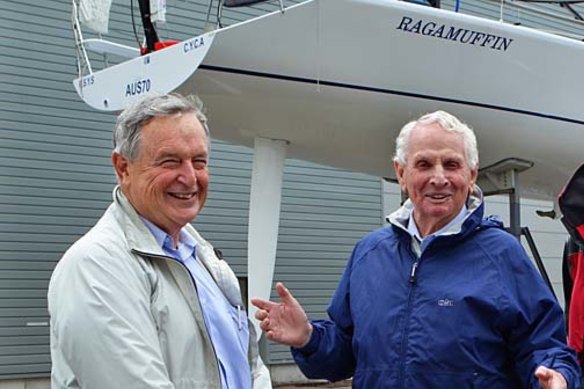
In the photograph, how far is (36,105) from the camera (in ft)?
29.3

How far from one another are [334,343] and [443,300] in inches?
A: 20.9

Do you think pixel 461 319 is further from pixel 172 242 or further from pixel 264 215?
pixel 264 215

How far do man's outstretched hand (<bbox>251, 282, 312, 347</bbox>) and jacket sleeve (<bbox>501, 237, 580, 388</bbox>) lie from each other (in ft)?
2.43

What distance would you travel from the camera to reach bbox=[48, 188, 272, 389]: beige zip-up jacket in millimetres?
2092

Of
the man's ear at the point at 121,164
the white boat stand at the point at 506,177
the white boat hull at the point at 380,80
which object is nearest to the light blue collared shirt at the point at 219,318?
the man's ear at the point at 121,164

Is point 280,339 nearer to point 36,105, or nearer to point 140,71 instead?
point 140,71

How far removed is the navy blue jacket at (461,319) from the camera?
9.09 feet

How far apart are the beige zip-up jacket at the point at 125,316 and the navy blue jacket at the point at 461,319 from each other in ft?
2.49

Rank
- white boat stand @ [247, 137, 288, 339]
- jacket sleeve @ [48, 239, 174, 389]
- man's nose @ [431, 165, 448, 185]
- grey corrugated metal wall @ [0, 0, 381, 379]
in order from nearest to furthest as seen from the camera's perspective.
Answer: jacket sleeve @ [48, 239, 174, 389], man's nose @ [431, 165, 448, 185], white boat stand @ [247, 137, 288, 339], grey corrugated metal wall @ [0, 0, 381, 379]

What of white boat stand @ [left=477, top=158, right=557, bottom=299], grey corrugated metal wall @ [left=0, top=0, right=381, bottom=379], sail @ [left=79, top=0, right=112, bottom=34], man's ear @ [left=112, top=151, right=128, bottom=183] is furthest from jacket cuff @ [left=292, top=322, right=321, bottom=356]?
grey corrugated metal wall @ [left=0, top=0, right=381, bottom=379]

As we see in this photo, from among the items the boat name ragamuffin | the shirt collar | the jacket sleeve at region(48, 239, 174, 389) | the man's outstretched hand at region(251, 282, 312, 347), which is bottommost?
the man's outstretched hand at region(251, 282, 312, 347)

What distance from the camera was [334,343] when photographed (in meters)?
3.19

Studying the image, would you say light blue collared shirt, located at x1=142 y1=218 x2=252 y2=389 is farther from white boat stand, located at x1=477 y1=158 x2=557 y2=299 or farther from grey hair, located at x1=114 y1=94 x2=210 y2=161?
white boat stand, located at x1=477 y1=158 x2=557 y2=299

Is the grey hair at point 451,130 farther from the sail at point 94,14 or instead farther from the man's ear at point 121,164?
the sail at point 94,14
